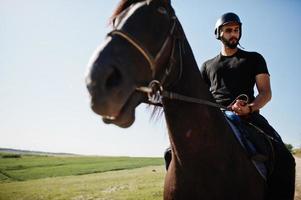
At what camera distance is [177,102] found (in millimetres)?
4035

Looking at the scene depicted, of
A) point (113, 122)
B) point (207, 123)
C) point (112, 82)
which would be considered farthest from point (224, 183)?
point (112, 82)

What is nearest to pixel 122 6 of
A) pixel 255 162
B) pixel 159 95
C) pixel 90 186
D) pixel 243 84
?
pixel 159 95

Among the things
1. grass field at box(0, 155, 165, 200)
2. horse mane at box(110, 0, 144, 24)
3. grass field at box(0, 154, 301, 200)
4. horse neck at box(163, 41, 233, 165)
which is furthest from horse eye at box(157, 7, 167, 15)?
grass field at box(0, 155, 165, 200)

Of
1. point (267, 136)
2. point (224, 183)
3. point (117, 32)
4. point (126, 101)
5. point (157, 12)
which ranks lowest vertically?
point (224, 183)

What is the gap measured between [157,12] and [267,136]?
2556 millimetres

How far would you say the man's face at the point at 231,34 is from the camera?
5805 mm

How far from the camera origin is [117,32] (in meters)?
3.44

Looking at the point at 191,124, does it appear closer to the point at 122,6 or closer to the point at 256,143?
the point at 256,143

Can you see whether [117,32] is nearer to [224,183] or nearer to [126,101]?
[126,101]

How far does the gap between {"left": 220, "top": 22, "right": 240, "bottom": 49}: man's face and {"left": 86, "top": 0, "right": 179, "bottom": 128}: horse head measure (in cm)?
197

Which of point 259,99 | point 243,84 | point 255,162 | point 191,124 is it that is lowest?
point 255,162

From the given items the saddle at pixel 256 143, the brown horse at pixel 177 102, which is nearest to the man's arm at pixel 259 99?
the saddle at pixel 256 143

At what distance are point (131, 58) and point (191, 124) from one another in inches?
47.0

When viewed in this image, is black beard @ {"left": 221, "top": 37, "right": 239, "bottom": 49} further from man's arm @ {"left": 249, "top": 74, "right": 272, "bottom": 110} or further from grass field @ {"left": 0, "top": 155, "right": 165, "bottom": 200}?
grass field @ {"left": 0, "top": 155, "right": 165, "bottom": 200}
